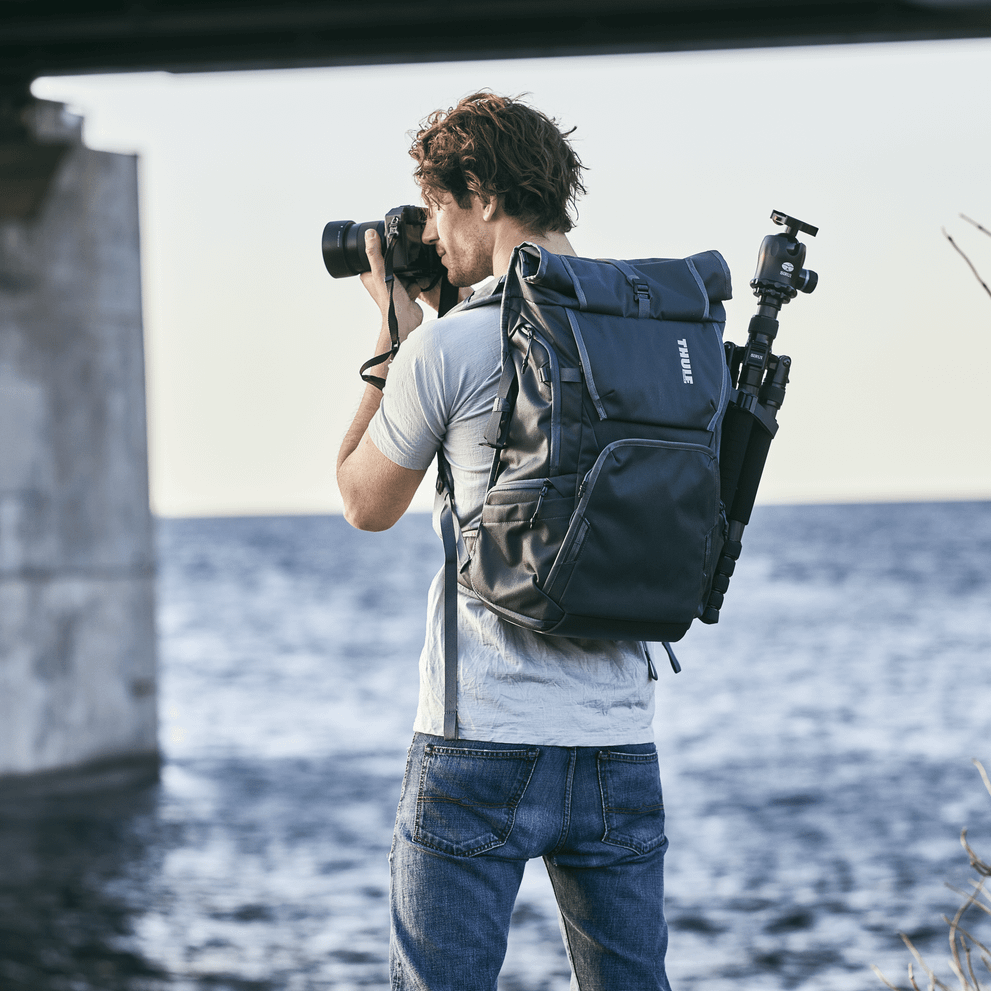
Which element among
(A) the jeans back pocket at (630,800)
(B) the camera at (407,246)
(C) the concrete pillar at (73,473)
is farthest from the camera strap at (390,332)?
(C) the concrete pillar at (73,473)

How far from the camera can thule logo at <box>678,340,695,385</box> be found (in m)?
1.62

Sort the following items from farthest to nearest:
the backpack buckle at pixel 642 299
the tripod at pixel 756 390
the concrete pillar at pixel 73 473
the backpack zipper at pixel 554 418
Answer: the concrete pillar at pixel 73 473 < the tripod at pixel 756 390 < the backpack buckle at pixel 642 299 < the backpack zipper at pixel 554 418

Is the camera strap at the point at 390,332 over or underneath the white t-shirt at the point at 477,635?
over

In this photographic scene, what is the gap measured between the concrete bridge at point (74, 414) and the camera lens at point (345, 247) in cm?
628

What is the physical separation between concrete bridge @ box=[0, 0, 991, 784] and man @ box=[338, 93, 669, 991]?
6.63 m

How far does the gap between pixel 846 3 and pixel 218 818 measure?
8.03 metres

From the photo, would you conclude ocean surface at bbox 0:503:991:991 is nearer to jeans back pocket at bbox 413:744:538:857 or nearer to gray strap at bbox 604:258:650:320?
jeans back pocket at bbox 413:744:538:857

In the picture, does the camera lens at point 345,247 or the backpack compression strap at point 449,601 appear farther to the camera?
the camera lens at point 345,247

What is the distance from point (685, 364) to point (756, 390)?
0.21 metres

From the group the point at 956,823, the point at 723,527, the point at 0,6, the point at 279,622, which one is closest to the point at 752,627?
the point at 279,622

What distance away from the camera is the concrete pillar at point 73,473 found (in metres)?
9.93

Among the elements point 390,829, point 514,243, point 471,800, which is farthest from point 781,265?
point 390,829

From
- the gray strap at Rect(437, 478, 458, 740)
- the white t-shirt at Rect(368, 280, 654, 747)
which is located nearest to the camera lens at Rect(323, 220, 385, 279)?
the white t-shirt at Rect(368, 280, 654, 747)

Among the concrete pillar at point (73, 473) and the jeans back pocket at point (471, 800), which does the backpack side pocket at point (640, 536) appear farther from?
the concrete pillar at point (73, 473)
